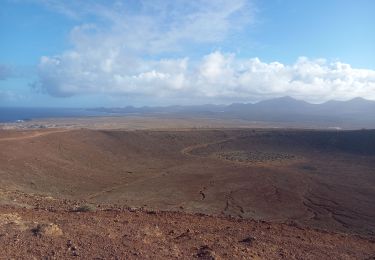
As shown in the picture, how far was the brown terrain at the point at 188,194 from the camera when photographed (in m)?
11.2

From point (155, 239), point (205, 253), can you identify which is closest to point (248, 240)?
point (205, 253)

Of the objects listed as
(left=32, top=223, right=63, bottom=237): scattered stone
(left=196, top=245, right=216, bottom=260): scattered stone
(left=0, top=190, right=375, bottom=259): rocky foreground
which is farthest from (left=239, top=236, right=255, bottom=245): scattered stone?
(left=32, top=223, right=63, bottom=237): scattered stone

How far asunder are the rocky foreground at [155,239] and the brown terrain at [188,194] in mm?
35

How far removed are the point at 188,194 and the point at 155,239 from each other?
62.7 ft

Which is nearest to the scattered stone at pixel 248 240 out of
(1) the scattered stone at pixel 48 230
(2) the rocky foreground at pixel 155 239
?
(2) the rocky foreground at pixel 155 239

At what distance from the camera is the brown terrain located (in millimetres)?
11180

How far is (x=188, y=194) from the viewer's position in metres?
30.6

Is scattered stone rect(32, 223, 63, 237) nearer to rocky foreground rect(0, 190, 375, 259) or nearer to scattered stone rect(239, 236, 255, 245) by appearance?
rocky foreground rect(0, 190, 375, 259)

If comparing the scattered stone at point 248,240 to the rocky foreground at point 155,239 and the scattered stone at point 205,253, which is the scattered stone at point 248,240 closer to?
the rocky foreground at point 155,239

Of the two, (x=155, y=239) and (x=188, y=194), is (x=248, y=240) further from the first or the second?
(x=188, y=194)

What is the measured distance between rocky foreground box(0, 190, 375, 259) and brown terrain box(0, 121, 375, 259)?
0.03m

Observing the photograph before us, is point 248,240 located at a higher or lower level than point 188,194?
higher

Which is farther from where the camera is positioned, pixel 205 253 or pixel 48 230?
pixel 48 230

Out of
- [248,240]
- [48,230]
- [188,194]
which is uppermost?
[48,230]
